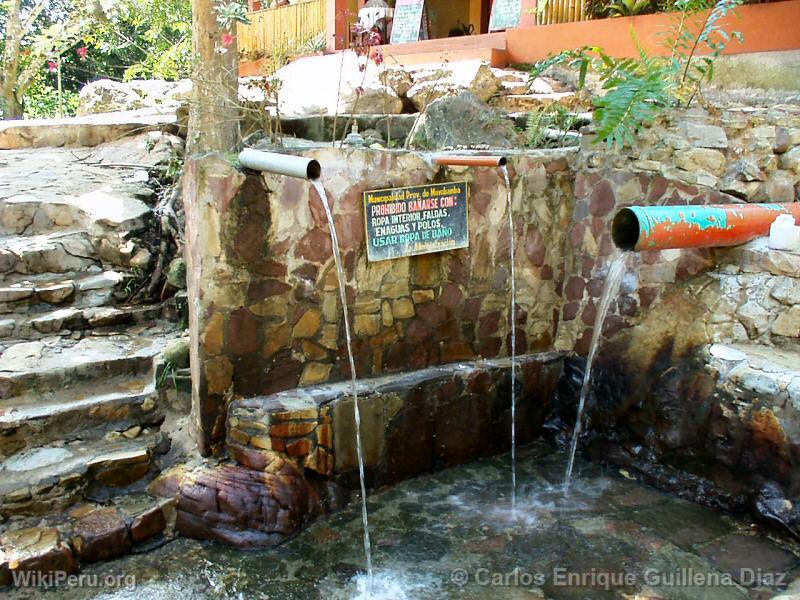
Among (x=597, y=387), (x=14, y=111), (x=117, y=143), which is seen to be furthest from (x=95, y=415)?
(x=14, y=111)

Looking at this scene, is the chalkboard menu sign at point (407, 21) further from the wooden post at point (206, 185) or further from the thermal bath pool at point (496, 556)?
the thermal bath pool at point (496, 556)

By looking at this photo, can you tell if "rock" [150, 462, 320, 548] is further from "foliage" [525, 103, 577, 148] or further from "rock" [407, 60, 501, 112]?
"rock" [407, 60, 501, 112]

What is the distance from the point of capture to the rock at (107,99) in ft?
29.9

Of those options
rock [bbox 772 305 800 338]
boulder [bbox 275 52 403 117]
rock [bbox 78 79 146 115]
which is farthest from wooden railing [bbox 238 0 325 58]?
rock [bbox 772 305 800 338]

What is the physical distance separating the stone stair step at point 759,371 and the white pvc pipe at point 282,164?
2512mm

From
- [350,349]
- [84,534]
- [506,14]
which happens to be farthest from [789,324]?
[506,14]

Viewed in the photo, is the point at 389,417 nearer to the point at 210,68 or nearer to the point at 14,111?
the point at 210,68

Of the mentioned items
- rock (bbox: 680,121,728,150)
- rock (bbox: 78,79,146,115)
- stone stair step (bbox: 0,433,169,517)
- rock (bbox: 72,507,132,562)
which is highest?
rock (bbox: 78,79,146,115)

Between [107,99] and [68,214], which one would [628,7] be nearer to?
[68,214]

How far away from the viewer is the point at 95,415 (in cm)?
377

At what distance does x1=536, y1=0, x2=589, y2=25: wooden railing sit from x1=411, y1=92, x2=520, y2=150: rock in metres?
3.46

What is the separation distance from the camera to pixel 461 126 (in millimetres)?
5043

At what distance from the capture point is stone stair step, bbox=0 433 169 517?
10.8 ft

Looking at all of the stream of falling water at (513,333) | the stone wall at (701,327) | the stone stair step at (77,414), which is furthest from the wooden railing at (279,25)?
the stone stair step at (77,414)
